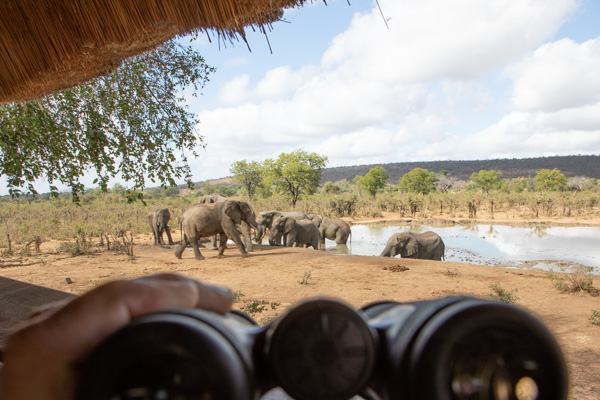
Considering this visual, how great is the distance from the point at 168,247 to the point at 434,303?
1560cm

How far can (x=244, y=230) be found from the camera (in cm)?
1348

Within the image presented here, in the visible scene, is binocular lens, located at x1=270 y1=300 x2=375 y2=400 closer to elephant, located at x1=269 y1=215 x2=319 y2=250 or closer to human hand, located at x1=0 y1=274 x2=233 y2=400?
human hand, located at x1=0 y1=274 x2=233 y2=400

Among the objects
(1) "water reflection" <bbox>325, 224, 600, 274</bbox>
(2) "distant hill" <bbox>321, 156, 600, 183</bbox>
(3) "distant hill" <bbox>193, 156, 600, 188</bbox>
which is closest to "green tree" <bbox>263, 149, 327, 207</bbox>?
(1) "water reflection" <bbox>325, 224, 600, 274</bbox>

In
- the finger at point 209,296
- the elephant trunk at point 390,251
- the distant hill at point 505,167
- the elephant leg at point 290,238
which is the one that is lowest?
the elephant trunk at point 390,251

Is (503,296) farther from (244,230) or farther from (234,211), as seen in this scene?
(244,230)

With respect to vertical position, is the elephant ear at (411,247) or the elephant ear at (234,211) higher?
the elephant ear at (234,211)

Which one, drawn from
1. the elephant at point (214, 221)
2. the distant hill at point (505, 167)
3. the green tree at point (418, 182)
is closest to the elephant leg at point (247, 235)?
the elephant at point (214, 221)

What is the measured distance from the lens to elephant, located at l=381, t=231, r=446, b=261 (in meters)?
13.0

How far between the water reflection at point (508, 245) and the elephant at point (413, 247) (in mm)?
1817

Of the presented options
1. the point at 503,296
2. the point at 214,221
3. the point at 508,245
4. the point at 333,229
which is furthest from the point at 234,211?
the point at 508,245

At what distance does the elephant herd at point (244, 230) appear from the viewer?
1197cm

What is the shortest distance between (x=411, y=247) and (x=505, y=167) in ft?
361

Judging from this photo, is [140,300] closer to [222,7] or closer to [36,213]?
[222,7]

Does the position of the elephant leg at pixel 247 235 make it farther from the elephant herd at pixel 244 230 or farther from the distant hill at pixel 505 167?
the distant hill at pixel 505 167
